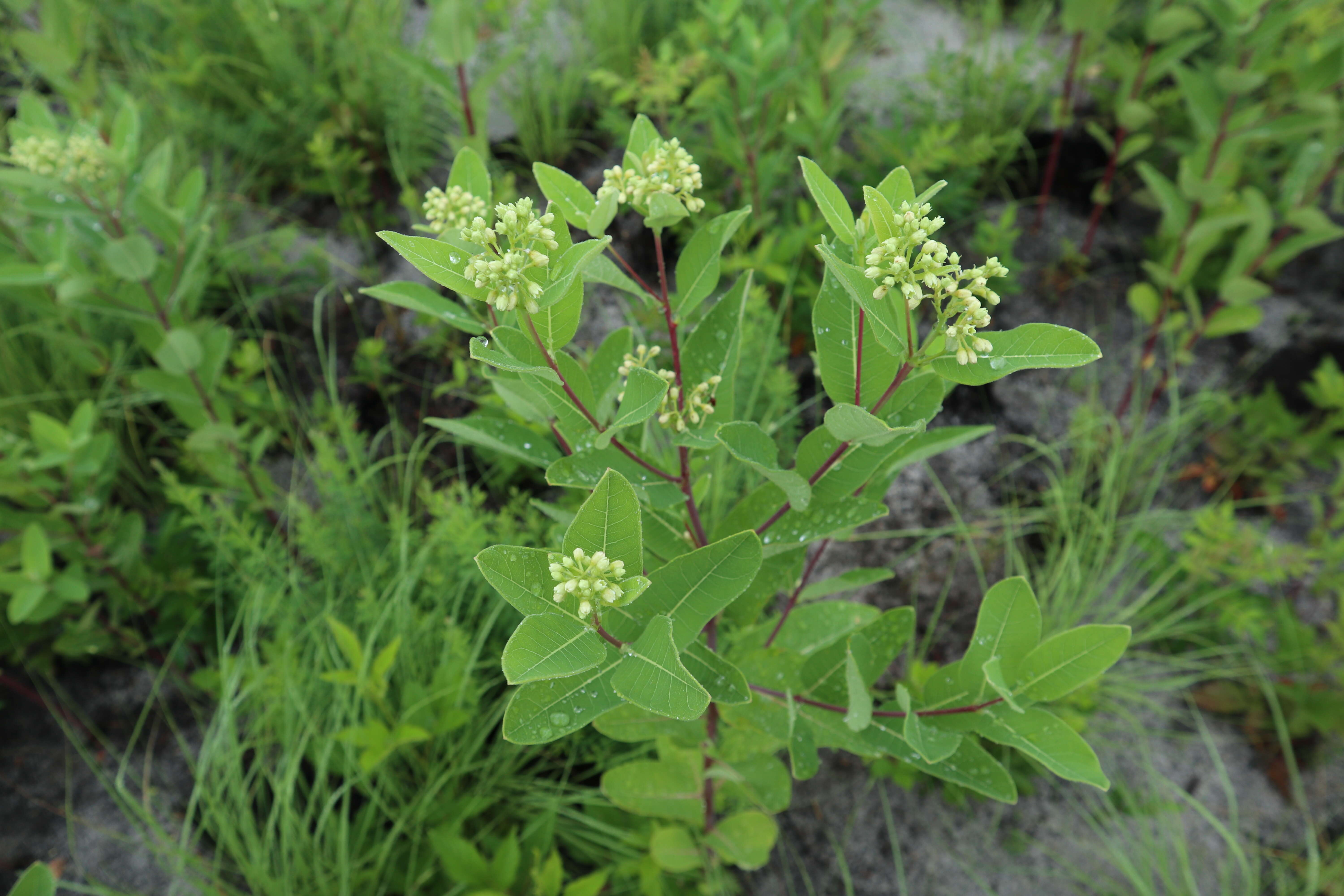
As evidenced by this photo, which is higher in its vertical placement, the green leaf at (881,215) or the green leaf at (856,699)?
the green leaf at (881,215)

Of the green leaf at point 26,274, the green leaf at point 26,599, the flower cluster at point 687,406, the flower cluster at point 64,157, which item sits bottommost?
the green leaf at point 26,599

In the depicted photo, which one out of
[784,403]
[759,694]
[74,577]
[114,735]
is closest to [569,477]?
[759,694]

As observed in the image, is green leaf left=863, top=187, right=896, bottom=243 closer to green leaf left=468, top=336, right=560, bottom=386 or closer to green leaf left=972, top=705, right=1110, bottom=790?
green leaf left=468, top=336, right=560, bottom=386

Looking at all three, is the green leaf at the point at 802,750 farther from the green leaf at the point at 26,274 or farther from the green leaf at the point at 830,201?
the green leaf at the point at 26,274

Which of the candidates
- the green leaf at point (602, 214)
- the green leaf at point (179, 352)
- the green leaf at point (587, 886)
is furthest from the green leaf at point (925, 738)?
the green leaf at point (179, 352)

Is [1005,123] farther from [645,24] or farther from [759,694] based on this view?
[759,694]

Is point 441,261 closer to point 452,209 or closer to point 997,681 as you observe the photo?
point 452,209

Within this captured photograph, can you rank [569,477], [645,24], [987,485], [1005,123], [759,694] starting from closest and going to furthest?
[569,477] → [759,694] → [987,485] → [1005,123] → [645,24]

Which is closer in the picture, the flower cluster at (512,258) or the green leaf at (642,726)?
the flower cluster at (512,258)
